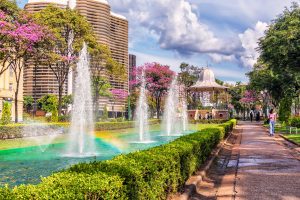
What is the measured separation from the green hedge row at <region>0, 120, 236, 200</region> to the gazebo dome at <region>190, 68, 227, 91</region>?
49363mm

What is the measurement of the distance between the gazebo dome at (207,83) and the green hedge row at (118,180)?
49.4 metres

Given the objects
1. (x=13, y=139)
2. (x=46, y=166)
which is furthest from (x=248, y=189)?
(x=13, y=139)

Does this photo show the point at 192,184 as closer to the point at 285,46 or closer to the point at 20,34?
the point at 285,46

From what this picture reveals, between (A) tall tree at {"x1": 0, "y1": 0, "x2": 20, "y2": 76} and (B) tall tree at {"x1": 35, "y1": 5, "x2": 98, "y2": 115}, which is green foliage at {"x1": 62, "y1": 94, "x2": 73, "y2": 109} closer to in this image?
(B) tall tree at {"x1": 35, "y1": 5, "x2": 98, "y2": 115}

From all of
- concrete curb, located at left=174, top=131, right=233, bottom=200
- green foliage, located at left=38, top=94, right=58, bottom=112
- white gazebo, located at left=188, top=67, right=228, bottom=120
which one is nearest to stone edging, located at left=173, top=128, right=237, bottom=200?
concrete curb, located at left=174, top=131, right=233, bottom=200

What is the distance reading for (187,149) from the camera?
8977mm

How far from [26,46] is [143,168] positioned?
27.9 m

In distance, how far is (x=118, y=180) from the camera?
4785 millimetres

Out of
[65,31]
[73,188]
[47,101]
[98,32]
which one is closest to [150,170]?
[73,188]

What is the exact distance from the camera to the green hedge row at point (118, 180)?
3934 mm

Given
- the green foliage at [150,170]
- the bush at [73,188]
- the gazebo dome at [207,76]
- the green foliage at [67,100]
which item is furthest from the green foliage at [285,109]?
the green foliage at [67,100]

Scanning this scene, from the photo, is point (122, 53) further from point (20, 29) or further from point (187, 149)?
point (187, 149)

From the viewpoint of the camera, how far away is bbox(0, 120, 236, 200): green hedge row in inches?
155

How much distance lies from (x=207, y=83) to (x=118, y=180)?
54.6 m
